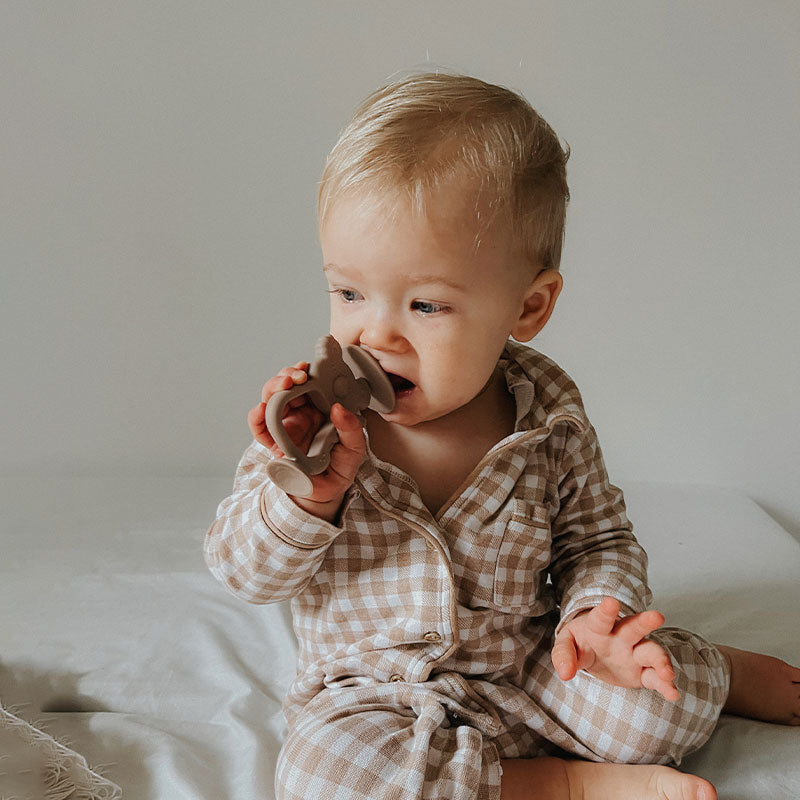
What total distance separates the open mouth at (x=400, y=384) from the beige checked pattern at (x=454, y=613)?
0.07m

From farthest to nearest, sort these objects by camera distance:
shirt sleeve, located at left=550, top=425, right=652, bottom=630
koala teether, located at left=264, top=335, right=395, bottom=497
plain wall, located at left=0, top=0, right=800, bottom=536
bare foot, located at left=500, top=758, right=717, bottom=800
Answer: plain wall, located at left=0, top=0, right=800, bottom=536 → shirt sleeve, located at left=550, top=425, right=652, bottom=630 → bare foot, located at left=500, top=758, right=717, bottom=800 → koala teether, located at left=264, top=335, right=395, bottom=497

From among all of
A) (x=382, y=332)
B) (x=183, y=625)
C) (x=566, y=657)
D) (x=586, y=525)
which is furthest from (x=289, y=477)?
(x=183, y=625)

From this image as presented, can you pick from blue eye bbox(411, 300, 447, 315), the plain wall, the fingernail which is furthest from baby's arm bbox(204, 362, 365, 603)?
the plain wall

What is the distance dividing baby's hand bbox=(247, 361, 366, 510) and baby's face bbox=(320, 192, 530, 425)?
0.08 meters

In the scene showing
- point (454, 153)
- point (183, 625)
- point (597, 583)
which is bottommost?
point (183, 625)

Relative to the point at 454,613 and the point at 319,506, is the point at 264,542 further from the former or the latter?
the point at 454,613

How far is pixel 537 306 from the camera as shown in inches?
36.3

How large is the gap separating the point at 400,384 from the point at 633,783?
39 cm

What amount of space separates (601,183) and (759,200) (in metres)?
0.24

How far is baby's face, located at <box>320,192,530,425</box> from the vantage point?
79 cm

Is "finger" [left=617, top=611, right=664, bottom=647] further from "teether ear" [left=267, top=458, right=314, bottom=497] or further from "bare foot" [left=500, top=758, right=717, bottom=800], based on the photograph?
"teether ear" [left=267, top=458, right=314, bottom=497]

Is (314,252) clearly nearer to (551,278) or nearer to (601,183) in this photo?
(601,183)

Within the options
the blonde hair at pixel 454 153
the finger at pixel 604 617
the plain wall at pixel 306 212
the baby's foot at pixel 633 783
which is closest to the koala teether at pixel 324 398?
the blonde hair at pixel 454 153

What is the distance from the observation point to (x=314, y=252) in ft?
5.27
